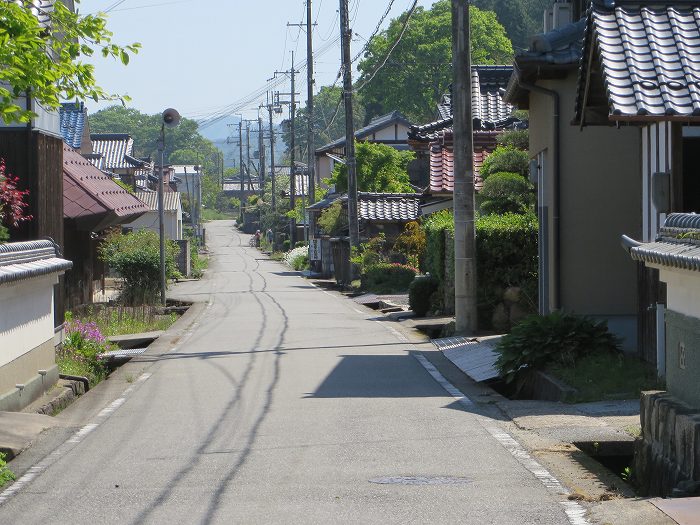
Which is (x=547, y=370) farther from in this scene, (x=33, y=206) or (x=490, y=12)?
(x=490, y=12)

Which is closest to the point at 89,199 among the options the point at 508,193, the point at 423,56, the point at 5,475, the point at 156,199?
the point at 508,193

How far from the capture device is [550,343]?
14250 millimetres

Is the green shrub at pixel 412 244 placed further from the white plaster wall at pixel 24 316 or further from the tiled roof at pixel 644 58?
the tiled roof at pixel 644 58

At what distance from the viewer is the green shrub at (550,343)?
1415 cm

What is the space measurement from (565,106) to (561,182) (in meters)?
1.26

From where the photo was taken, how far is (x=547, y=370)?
45.6ft

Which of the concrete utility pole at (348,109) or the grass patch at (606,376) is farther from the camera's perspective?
the concrete utility pole at (348,109)

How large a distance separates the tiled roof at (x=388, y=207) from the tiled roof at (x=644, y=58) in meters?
31.4

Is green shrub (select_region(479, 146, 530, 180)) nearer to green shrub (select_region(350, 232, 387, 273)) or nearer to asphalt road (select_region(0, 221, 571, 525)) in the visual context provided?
asphalt road (select_region(0, 221, 571, 525))

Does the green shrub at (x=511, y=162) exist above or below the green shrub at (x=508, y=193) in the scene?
above

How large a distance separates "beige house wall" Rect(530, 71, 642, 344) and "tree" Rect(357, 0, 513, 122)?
57308 mm

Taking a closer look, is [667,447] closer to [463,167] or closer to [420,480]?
[420,480]

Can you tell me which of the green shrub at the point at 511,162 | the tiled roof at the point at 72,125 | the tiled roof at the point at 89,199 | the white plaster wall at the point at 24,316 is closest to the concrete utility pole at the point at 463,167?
the green shrub at the point at 511,162

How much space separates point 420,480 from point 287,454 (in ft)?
5.55
